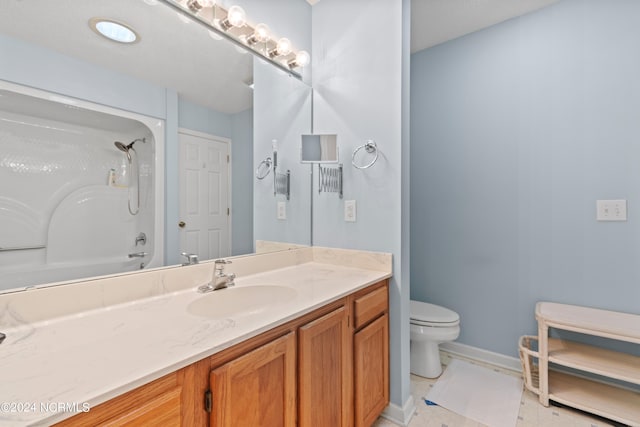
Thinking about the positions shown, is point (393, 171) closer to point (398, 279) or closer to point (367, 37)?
point (398, 279)

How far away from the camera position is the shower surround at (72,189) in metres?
0.81

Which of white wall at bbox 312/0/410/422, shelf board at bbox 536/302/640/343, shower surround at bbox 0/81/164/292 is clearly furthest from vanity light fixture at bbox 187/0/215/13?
shelf board at bbox 536/302/640/343

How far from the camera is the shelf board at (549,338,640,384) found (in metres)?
1.45

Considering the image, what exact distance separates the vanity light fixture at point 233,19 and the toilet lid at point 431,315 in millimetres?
1956

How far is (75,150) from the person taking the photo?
90cm

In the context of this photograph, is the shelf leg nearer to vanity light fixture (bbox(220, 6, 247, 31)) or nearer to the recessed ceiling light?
vanity light fixture (bbox(220, 6, 247, 31))

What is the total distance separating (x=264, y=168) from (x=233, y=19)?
0.71 meters

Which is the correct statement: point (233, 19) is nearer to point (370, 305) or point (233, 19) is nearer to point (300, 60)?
point (300, 60)

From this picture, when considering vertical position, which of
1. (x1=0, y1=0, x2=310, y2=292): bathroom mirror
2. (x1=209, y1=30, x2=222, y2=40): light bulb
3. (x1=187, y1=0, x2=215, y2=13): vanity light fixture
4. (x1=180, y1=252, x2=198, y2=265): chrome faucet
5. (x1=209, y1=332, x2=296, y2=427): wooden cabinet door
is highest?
(x1=187, y1=0, x2=215, y2=13): vanity light fixture

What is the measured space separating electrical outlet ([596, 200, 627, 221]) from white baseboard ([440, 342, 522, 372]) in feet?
3.58

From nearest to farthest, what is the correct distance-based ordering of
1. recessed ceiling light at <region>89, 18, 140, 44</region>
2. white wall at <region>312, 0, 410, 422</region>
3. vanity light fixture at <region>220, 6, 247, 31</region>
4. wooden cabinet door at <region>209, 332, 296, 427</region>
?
1. wooden cabinet door at <region>209, 332, 296, 427</region>
2. recessed ceiling light at <region>89, 18, 140, 44</region>
3. vanity light fixture at <region>220, 6, 247, 31</region>
4. white wall at <region>312, 0, 410, 422</region>

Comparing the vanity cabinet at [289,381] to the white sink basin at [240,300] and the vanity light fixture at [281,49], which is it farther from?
the vanity light fixture at [281,49]

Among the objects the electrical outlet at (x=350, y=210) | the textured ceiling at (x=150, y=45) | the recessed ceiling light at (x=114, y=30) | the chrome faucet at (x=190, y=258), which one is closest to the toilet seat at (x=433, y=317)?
the electrical outlet at (x=350, y=210)

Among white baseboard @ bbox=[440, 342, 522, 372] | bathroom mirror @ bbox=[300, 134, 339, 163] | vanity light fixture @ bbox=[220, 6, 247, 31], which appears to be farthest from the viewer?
white baseboard @ bbox=[440, 342, 522, 372]
